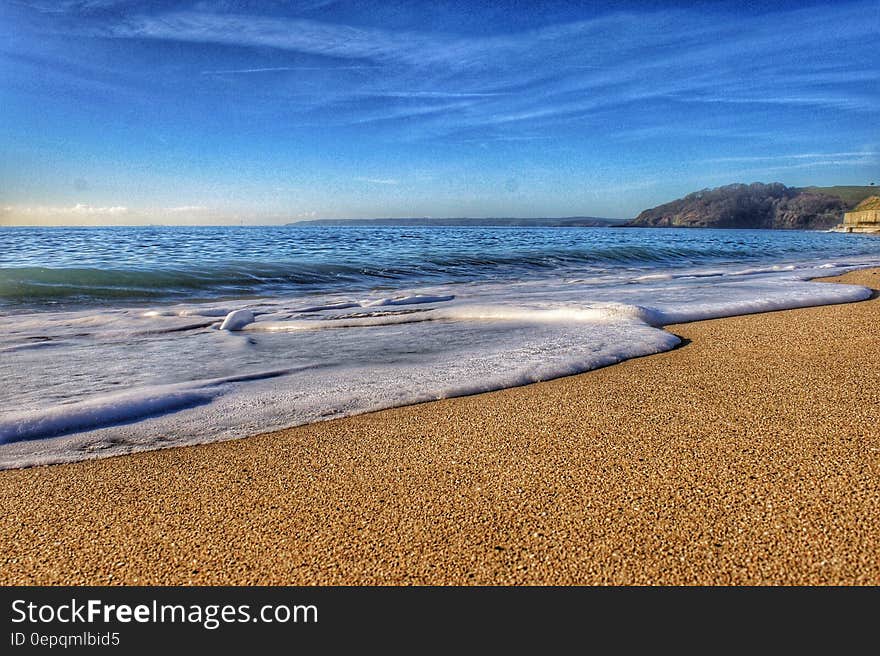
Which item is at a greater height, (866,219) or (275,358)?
(866,219)

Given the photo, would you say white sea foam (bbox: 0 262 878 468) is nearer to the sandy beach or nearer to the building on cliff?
the sandy beach

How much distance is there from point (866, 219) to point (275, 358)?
9735 centimetres

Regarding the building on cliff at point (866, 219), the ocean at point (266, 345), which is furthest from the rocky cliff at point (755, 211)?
the ocean at point (266, 345)

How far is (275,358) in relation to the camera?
161 inches

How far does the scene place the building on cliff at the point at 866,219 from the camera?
249 ft

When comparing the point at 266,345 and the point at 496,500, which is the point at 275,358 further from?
the point at 496,500

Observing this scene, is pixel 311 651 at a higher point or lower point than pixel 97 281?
lower

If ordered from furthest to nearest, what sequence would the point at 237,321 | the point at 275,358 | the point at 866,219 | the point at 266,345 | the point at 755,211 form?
the point at 755,211 < the point at 866,219 < the point at 237,321 < the point at 266,345 < the point at 275,358

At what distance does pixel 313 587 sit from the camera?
4.67 ft

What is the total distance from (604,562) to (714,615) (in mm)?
270

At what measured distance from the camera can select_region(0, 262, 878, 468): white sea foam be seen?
2654 millimetres

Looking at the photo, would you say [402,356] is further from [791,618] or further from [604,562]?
[791,618]

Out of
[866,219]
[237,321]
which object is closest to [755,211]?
[866,219]

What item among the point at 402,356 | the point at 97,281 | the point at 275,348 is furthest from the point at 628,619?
the point at 97,281
